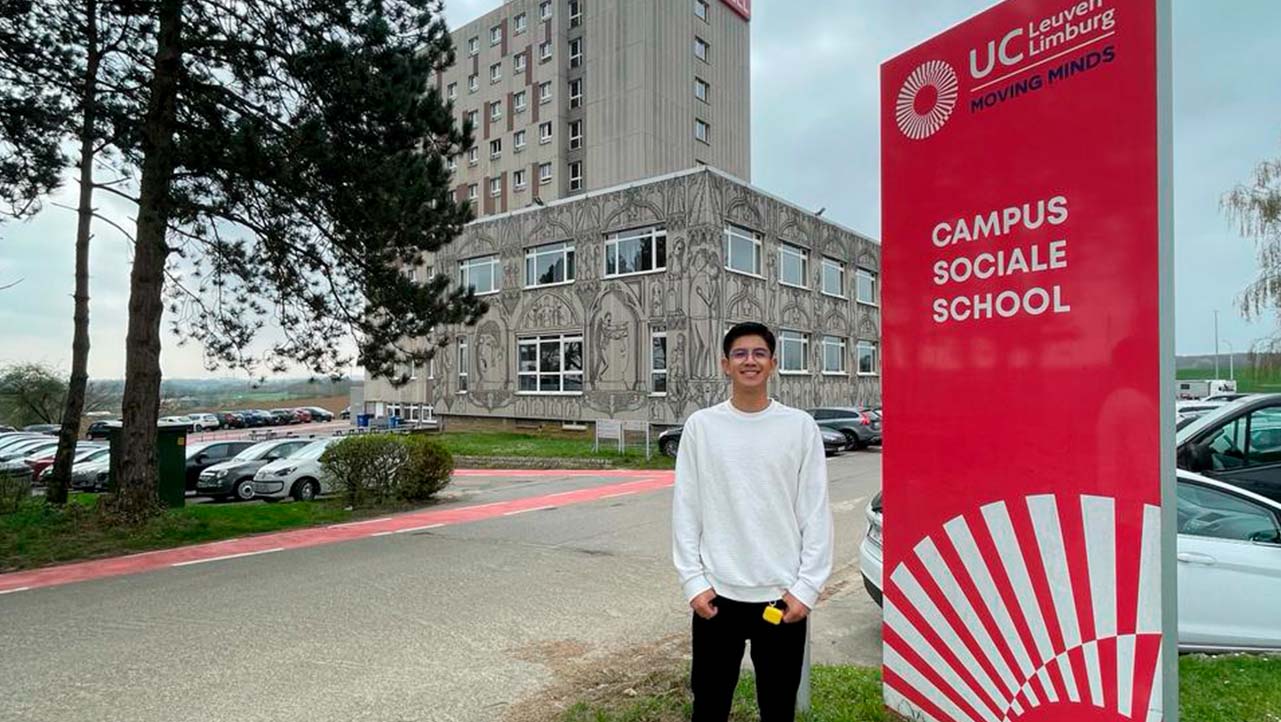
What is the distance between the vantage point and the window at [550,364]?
94.1ft

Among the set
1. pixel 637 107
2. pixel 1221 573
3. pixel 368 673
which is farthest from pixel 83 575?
pixel 637 107

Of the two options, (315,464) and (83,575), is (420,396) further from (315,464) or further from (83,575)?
Answer: (83,575)

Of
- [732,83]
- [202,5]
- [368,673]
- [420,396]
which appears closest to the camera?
[368,673]

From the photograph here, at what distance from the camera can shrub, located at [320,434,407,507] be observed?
45.5ft

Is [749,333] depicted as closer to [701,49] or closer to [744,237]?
[744,237]

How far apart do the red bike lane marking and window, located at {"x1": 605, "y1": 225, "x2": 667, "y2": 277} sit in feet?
41.0

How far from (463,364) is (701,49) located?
24768 millimetres

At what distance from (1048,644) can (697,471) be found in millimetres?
1660

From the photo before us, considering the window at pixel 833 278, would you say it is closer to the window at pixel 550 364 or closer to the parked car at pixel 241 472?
the window at pixel 550 364

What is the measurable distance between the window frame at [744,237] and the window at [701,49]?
2051 cm

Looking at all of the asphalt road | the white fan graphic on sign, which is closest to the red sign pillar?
the white fan graphic on sign

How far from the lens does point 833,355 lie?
1289 inches

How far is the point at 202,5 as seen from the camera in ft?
33.1

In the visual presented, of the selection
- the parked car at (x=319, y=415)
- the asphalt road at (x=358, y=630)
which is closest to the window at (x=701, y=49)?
the asphalt road at (x=358, y=630)
